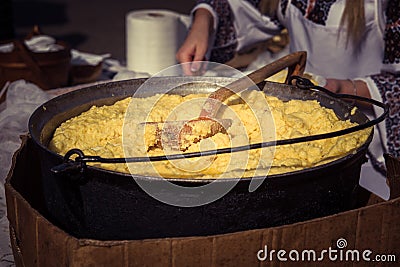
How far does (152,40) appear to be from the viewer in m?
2.00

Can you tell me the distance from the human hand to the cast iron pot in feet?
2.35

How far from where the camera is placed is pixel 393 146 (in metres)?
1.51

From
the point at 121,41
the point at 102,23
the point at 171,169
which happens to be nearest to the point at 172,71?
the point at 171,169

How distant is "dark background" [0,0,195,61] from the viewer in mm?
4883

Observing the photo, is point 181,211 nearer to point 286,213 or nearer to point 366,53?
point 286,213

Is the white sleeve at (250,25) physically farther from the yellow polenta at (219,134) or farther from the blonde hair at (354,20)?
the yellow polenta at (219,134)

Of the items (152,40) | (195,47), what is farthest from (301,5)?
(152,40)

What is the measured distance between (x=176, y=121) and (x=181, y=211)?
19 cm

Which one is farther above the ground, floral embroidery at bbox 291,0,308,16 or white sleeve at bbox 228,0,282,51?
floral embroidery at bbox 291,0,308,16

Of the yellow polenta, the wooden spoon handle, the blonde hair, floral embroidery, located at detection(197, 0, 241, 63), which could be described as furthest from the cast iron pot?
floral embroidery, located at detection(197, 0, 241, 63)

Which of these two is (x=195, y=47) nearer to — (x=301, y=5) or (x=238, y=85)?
(x=301, y=5)

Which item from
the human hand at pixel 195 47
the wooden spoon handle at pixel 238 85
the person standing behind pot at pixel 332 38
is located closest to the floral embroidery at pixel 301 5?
the person standing behind pot at pixel 332 38

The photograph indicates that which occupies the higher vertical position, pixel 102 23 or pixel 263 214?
pixel 263 214

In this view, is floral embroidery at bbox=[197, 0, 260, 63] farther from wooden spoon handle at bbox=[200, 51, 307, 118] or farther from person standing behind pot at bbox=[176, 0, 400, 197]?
wooden spoon handle at bbox=[200, 51, 307, 118]
